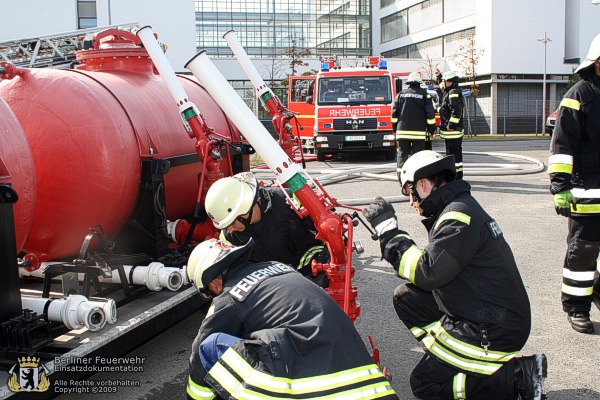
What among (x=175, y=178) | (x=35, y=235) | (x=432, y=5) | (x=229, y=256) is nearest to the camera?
(x=229, y=256)

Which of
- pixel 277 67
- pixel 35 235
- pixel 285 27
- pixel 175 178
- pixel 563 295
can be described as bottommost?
pixel 563 295

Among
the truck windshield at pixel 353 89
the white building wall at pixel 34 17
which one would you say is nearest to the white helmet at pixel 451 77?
the truck windshield at pixel 353 89

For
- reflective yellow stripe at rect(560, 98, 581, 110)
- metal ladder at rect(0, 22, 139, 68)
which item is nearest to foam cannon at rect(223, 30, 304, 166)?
reflective yellow stripe at rect(560, 98, 581, 110)

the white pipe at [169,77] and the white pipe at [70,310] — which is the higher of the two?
the white pipe at [169,77]

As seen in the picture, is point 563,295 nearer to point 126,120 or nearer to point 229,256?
point 229,256

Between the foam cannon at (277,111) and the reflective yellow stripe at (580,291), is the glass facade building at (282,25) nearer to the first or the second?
the foam cannon at (277,111)

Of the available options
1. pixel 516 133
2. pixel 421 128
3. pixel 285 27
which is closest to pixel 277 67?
pixel 285 27

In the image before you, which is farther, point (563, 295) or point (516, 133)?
point (516, 133)

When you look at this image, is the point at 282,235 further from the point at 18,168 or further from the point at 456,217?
the point at 18,168

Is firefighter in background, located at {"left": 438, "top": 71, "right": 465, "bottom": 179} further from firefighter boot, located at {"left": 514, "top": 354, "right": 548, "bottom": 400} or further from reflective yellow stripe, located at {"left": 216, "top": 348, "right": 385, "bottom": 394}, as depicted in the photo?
reflective yellow stripe, located at {"left": 216, "top": 348, "right": 385, "bottom": 394}

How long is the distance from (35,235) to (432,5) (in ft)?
141

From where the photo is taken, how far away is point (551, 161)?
458cm

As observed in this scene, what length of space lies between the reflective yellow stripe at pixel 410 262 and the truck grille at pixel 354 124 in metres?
12.8

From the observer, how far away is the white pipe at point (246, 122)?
3.94 m
